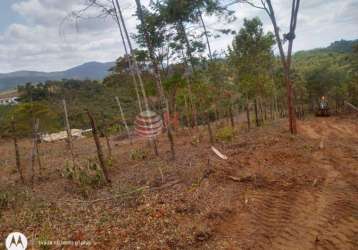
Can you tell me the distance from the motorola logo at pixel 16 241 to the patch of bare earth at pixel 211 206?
0.15m

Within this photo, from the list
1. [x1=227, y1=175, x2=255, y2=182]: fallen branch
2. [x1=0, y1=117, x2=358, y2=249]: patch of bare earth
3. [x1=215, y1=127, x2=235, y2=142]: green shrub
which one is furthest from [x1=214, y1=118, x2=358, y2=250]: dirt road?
[x1=215, y1=127, x2=235, y2=142]: green shrub

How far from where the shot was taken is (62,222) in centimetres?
522

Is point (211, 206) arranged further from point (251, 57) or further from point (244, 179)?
point (251, 57)

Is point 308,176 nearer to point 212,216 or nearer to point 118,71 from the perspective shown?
point 212,216

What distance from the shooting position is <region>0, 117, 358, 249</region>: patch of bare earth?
459 cm

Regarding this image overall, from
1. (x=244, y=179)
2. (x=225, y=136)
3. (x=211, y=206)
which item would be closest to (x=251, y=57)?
(x=225, y=136)

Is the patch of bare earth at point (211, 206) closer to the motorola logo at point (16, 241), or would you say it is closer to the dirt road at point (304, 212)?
the dirt road at point (304, 212)

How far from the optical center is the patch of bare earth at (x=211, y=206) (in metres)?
4.59

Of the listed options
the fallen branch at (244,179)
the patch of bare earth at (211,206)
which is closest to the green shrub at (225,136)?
the patch of bare earth at (211,206)

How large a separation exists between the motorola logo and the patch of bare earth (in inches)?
6.1

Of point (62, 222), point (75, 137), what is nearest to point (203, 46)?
point (62, 222)

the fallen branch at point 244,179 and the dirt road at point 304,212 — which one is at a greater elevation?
the fallen branch at point 244,179

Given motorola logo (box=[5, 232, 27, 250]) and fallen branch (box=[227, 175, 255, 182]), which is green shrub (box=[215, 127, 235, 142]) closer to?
fallen branch (box=[227, 175, 255, 182])

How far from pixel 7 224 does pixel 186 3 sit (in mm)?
10749
